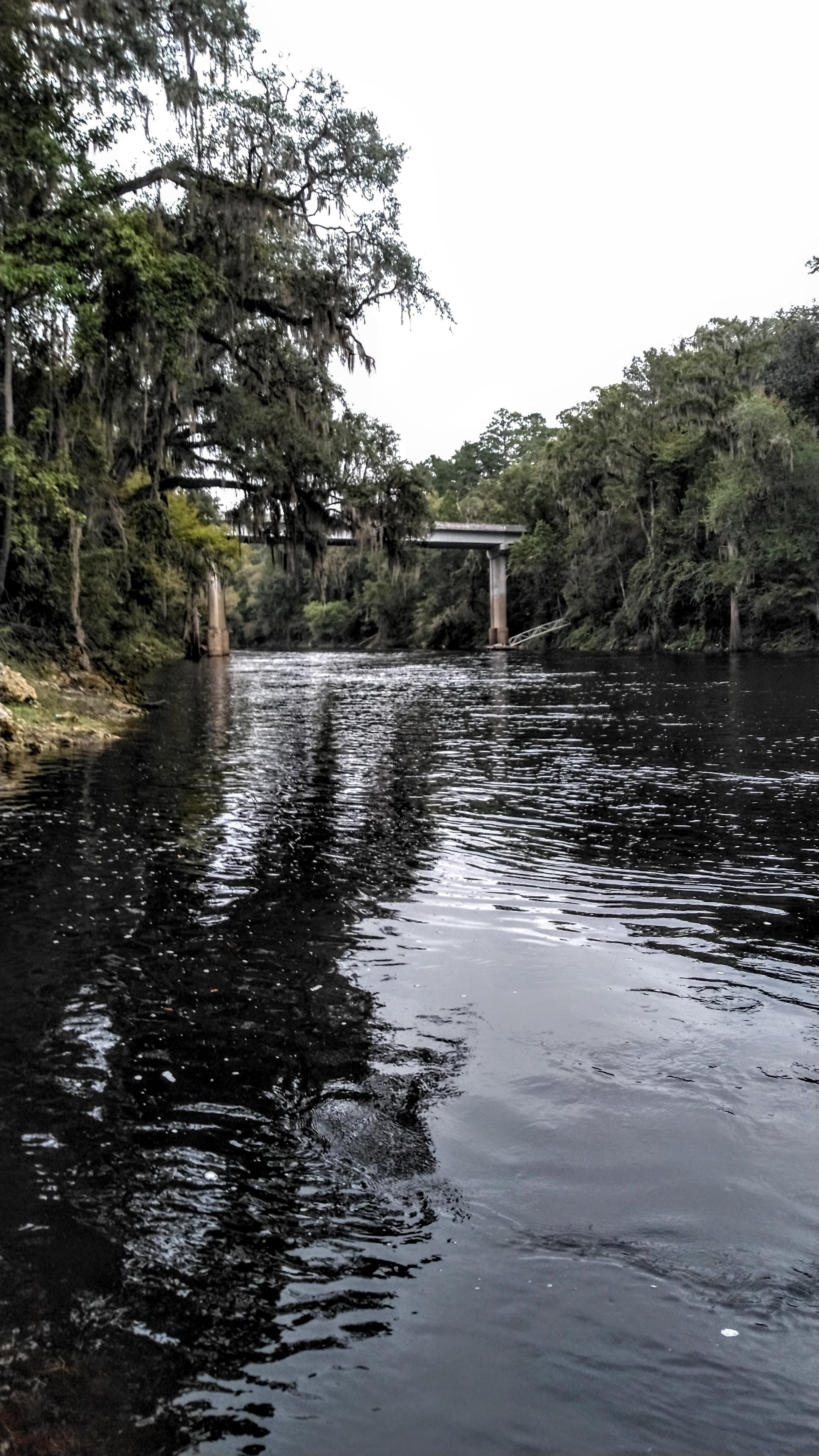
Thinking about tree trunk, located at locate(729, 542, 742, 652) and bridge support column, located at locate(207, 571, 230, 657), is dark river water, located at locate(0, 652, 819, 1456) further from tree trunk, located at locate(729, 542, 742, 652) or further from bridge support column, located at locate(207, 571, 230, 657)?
bridge support column, located at locate(207, 571, 230, 657)

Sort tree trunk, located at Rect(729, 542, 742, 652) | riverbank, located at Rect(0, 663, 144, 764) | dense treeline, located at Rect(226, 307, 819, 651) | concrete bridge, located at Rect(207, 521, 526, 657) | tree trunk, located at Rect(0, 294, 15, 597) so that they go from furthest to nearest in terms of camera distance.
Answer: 1. concrete bridge, located at Rect(207, 521, 526, 657)
2. tree trunk, located at Rect(729, 542, 742, 652)
3. dense treeline, located at Rect(226, 307, 819, 651)
4. tree trunk, located at Rect(0, 294, 15, 597)
5. riverbank, located at Rect(0, 663, 144, 764)

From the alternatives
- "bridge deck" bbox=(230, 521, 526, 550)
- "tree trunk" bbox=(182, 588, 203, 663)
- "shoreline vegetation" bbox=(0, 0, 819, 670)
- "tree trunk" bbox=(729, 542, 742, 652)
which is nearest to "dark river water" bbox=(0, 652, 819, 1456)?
"shoreline vegetation" bbox=(0, 0, 819, 670)

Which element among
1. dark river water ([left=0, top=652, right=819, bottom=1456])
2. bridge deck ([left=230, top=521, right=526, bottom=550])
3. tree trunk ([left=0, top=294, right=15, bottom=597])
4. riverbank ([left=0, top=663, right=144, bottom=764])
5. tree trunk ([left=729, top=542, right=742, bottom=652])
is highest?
bridge deck ([left=230, top=521, right=526, bottom=550])

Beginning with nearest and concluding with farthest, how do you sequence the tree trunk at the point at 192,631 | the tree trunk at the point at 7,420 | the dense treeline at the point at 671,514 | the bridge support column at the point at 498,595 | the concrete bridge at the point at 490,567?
the tree trunk at the point at 7,420 < the tree trunk at the point at 192,631 < the dense treeline at the point at 671,514 < the concrete bridge at the point at 490,567 < the bridge support column at the point at 498,595

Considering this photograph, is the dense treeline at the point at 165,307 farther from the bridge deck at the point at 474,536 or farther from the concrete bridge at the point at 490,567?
the bridge deck at the point at 474,536

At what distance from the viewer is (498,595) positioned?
8044 cm

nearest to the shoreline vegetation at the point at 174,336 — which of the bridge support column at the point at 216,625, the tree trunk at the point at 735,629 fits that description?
the tree trunk at the point at 735,629

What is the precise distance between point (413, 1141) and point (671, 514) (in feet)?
198

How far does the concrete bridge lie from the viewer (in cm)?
7225

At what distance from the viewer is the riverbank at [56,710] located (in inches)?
669

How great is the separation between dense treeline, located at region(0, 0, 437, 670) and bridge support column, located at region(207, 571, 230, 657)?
129 feet

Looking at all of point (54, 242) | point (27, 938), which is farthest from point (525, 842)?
point (54, 242)

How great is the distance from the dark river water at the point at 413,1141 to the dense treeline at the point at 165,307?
14.4 meters

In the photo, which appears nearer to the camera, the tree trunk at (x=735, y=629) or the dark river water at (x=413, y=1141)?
the dark river water at (x=413, y=1141)
